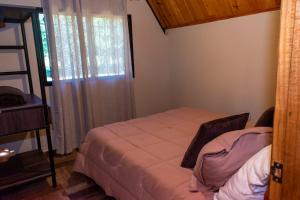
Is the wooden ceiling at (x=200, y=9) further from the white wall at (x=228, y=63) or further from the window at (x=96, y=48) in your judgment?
the window at (x=96, y=48)

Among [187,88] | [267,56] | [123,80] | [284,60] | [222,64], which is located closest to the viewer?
[284,60]

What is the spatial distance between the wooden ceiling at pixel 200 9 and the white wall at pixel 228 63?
75 millimetres

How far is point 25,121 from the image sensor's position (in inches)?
76.8

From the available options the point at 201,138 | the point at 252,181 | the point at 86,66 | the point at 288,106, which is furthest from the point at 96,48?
the point at 288,106

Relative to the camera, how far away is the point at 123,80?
3.23 m

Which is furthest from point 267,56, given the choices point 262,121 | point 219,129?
point 219,129

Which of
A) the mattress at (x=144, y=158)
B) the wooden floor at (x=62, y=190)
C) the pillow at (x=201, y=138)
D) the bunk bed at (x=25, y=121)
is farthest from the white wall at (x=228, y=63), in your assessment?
the bunk bed at (x=25, y=121)

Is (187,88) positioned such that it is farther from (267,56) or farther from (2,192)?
(2,192)

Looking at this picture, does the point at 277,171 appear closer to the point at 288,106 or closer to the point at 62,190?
the point at 288,106

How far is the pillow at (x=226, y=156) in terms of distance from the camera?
113 centimetres

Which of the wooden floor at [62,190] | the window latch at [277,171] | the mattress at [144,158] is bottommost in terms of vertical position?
the wooden floor at [62,190]

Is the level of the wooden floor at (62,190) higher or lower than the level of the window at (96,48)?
lower

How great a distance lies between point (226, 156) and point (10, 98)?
178cm

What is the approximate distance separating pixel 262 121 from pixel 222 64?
57.2 inches
